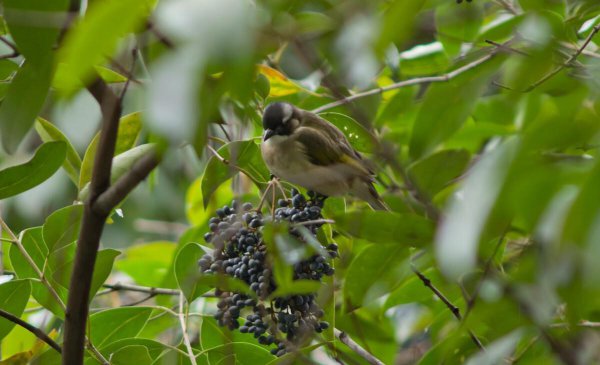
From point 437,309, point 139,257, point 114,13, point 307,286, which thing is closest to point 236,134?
point 437,309

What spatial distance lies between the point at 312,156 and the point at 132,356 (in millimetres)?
931

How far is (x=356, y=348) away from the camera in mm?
2080

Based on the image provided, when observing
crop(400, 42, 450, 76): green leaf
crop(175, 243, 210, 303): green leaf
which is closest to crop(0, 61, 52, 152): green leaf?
crop(175, 243, 210, 303): green leaf

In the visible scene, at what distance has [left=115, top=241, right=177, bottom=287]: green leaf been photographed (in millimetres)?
3402

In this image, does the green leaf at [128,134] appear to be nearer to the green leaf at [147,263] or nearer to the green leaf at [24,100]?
the green leaf at [24,100]

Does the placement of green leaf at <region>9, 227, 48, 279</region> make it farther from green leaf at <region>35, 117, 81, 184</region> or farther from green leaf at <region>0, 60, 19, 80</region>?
green leaf at <region>0, 60, 19, 80</region>

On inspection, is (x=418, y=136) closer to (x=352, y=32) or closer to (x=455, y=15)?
(x=352, y=32)

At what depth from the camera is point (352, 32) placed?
1193 mm

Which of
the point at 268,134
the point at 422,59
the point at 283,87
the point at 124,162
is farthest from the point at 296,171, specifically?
the point at 422,59

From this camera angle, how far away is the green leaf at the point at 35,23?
1.23m

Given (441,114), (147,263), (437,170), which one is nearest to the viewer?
(441,114)

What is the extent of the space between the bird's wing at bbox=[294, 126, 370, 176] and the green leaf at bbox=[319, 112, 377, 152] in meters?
0.15

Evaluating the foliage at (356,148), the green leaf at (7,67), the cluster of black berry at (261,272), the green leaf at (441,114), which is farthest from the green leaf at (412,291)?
the green leaf at (7,67)

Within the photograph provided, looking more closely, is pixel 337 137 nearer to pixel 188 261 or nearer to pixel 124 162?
pixel 188 261
